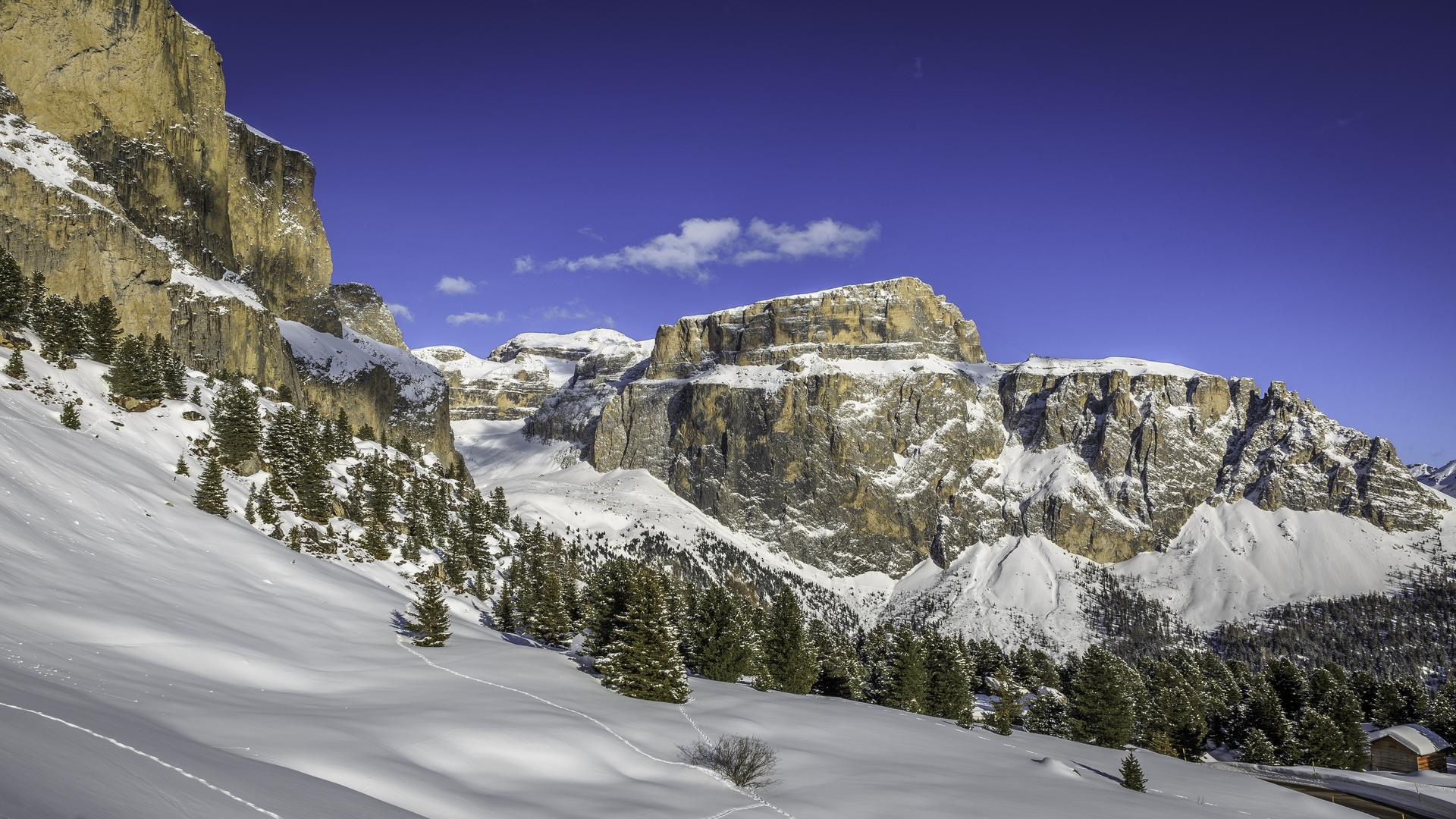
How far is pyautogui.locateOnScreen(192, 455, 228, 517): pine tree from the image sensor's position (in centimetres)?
4916

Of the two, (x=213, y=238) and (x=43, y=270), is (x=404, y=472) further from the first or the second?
(x=213, y=238)

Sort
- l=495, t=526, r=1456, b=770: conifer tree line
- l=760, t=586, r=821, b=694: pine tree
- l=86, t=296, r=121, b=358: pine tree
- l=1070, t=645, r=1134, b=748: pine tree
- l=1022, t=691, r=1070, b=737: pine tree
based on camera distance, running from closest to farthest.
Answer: l=495, t=526, r=1456, b=770: conifer tree line < l=760, t=586, r=821, b=694: pine tree < l=1070, t=645, r=1134, b=748: pine tree < l=1022, t=691, r=1070, b=737: pine tree < l=86, t=296, r=121, b=358: pine tree

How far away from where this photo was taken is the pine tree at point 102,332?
6375cm

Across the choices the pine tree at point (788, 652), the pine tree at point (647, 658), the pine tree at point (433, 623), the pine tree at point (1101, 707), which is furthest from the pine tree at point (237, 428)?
the pine tree at point (1101, 707)

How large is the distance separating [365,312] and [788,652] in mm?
167617

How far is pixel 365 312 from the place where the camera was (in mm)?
190375

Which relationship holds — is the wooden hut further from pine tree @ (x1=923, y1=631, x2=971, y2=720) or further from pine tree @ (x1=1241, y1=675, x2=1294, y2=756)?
pine tree @ (x1=923, y1=631, x2=971, y2=720)

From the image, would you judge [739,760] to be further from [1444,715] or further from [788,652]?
[1444,715]

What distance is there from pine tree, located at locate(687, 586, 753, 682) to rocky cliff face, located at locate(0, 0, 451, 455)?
72.1 metres

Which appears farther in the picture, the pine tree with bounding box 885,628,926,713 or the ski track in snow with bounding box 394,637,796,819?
the pine tree with bounding box 885,628,926,713

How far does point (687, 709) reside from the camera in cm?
3372

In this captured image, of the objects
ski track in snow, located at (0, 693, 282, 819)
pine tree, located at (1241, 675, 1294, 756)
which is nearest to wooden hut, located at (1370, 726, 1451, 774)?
pine tree, located at (1241, 675, 1294, 756)

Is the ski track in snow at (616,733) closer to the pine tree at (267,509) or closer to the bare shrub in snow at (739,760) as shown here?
the bare shrub in snow at (739,760)

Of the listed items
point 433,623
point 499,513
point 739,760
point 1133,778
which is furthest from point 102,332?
point 1133,778
